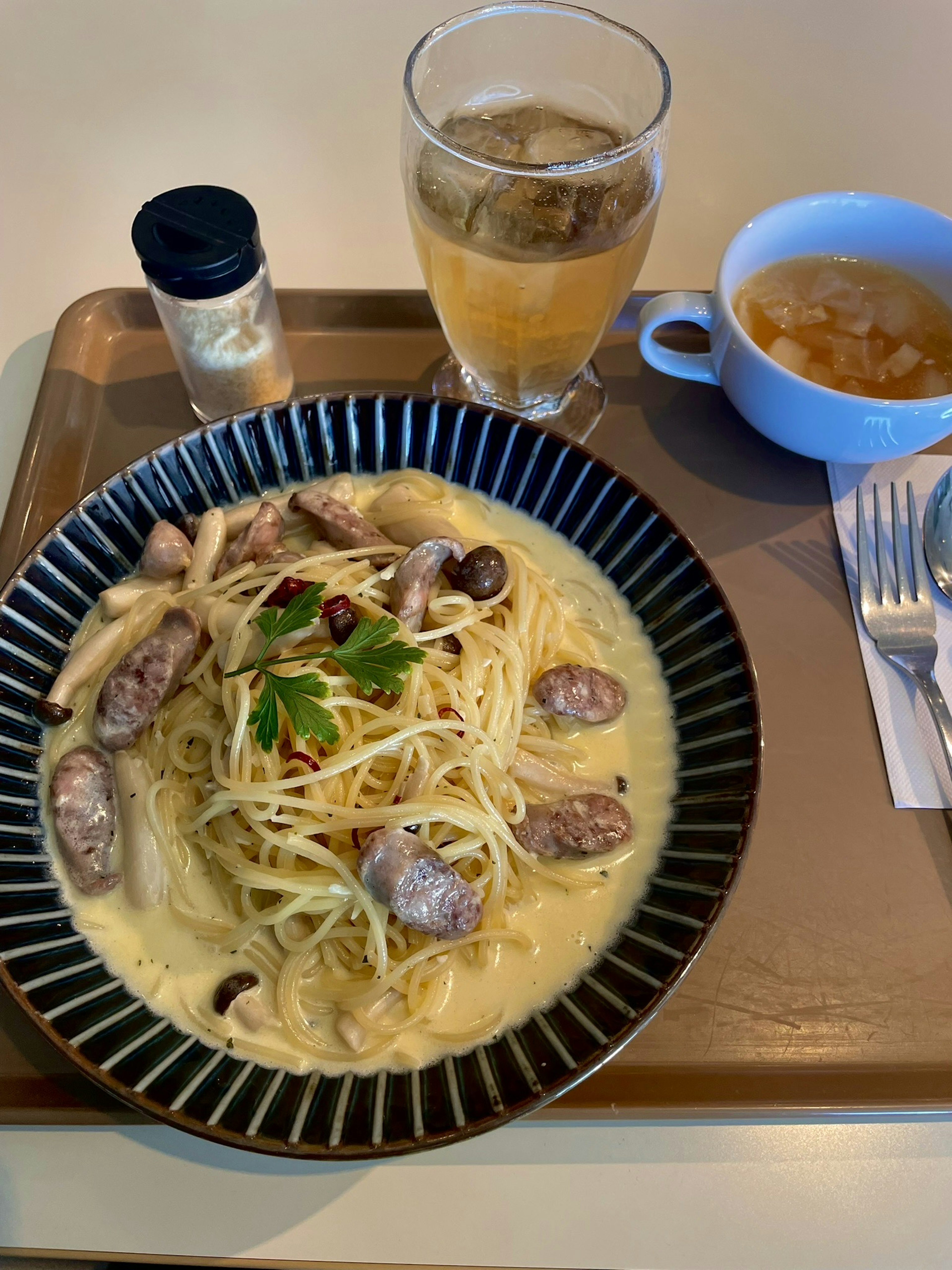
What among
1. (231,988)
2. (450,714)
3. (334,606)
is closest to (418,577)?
(334,606)

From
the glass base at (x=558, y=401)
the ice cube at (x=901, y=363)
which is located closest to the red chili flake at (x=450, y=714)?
the glass base at (x=558, y=401)

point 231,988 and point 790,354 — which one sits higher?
point 790,354

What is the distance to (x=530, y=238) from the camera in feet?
5.03

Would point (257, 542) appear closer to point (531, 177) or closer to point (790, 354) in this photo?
point (531, 177)

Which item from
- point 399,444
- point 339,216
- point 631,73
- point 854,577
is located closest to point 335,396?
point 399,444

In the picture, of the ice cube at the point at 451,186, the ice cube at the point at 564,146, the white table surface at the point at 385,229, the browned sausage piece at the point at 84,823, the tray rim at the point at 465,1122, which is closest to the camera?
the tray rim at the point at 465,1122

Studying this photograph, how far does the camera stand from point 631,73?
65.8 inches

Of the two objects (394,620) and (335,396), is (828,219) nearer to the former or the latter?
(335,396)

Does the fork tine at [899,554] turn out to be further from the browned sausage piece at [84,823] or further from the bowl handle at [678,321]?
the browned sausage piece at [84,823]

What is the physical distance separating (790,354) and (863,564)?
48 centimetres

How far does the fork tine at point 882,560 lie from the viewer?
1743 mm

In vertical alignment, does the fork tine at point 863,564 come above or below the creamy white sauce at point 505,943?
above

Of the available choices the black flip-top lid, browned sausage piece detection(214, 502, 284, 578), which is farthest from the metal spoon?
the black flip-top lid

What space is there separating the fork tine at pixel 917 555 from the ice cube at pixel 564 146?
3.14ft
